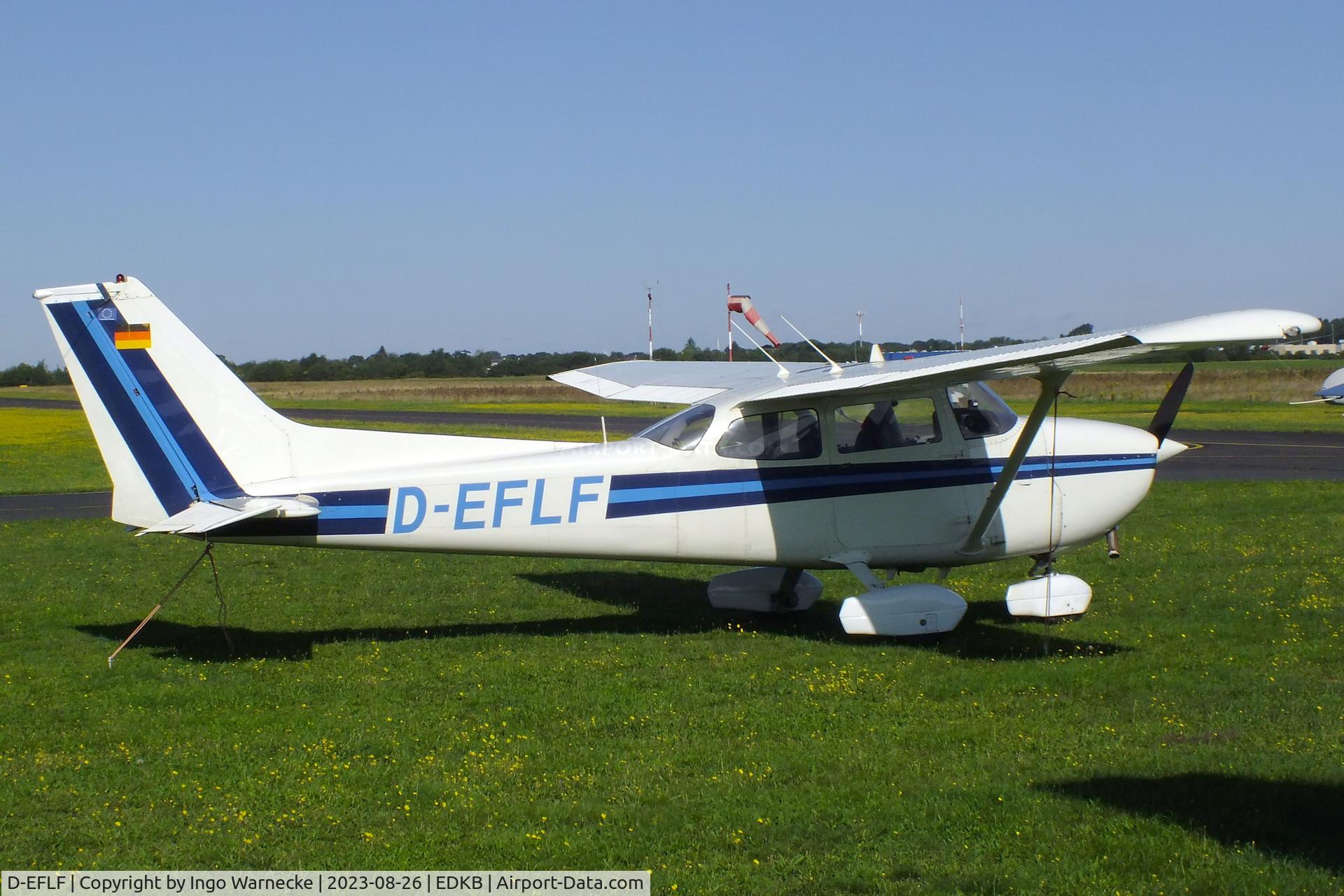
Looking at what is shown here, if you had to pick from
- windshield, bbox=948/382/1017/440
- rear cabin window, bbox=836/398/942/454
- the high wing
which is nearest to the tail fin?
the high wing

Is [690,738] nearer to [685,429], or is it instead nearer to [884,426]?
[685,429]

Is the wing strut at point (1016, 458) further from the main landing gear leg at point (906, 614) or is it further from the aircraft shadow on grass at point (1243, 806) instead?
the aircraft shadow on grass at point (1243, 806)

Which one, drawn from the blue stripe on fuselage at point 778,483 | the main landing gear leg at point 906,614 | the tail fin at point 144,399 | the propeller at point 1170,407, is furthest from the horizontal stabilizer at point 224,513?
the propeller at point 1170,407

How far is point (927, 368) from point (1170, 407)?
2687mm

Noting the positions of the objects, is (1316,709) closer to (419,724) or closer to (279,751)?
(419,724)

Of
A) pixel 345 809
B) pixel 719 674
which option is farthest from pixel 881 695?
pixel 345 809

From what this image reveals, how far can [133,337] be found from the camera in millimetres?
8547

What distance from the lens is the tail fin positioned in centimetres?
851

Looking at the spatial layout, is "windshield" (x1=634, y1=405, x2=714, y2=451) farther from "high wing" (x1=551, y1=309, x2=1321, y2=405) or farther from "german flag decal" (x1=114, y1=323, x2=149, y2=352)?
"german flag decal" (x1=114, y1=323, x2=149, y2=352)

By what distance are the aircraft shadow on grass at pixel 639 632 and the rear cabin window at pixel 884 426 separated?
62.7 inches

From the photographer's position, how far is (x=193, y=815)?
18.1ft

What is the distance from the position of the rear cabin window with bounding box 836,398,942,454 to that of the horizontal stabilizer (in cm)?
416

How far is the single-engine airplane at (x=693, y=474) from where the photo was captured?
8562 millimetres

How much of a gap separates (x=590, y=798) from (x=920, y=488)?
4.58 meters
